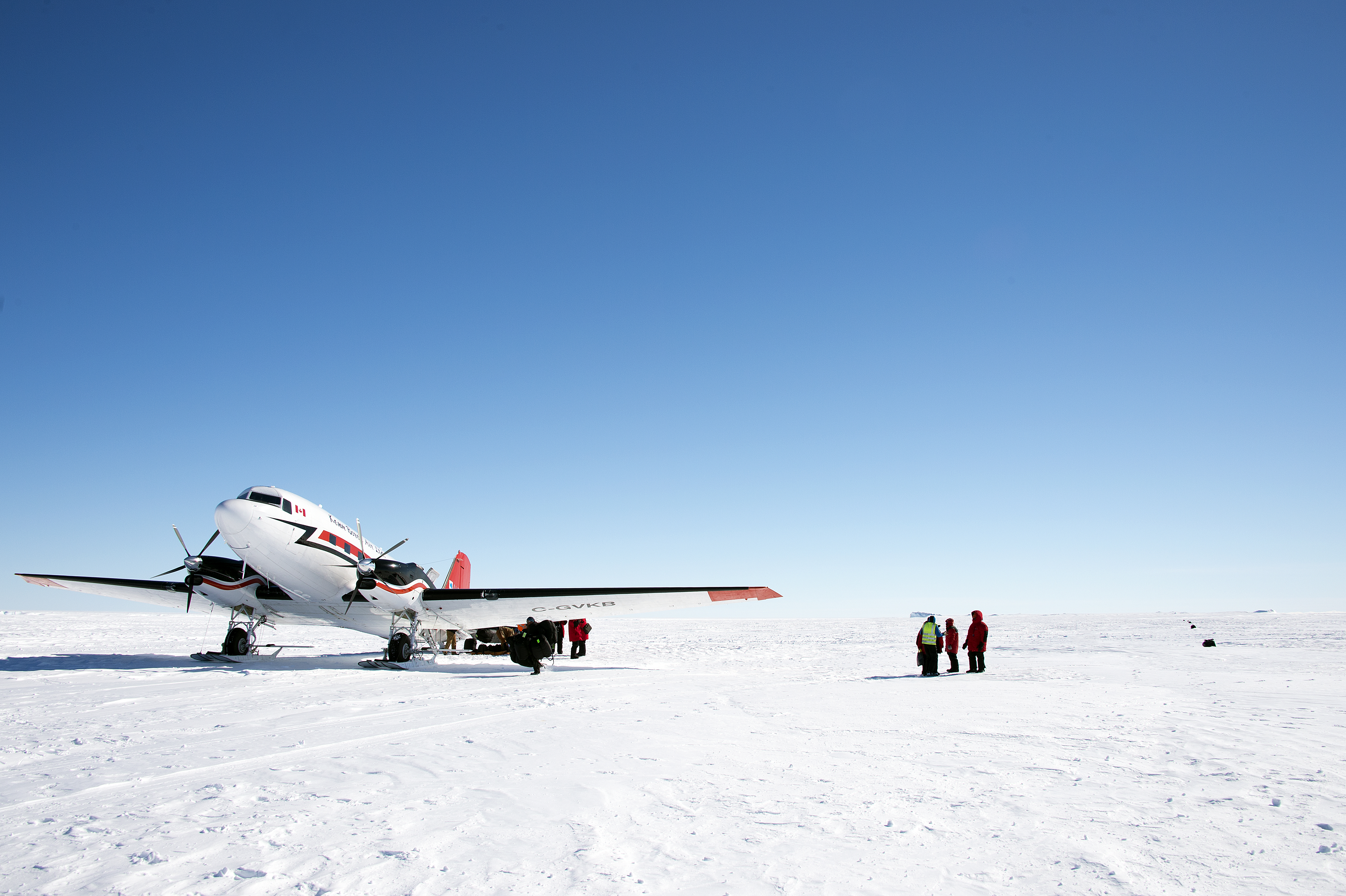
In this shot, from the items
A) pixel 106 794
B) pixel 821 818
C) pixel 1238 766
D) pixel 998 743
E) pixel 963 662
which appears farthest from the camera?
pixel 963 662

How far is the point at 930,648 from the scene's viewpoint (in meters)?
17.4

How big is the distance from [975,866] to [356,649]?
3284 cm

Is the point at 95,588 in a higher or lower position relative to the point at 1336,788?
Answer: higher

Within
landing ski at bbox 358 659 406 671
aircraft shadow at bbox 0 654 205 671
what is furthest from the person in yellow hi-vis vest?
aircraft shadow at bbox 0 654 205 671

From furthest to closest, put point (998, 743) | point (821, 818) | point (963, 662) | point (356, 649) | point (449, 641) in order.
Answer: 1. point (356, 649)
2. point (449, 641)
3. point (963, 662)
4. point (998, 743)
5. point (821, 818)

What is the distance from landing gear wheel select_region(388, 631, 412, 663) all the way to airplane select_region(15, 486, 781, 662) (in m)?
0.03

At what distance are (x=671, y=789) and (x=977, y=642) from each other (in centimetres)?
1448

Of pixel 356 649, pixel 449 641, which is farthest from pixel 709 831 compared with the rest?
pixel 356 649

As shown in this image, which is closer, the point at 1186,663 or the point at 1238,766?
the point at 1238,766

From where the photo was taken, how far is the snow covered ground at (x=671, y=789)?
4055 mm

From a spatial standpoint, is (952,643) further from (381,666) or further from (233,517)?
(233,517)

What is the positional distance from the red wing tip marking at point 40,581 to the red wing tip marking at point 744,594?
21962 mm

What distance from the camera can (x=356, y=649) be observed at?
105 feet

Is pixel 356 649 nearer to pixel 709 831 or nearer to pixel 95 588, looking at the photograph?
pixel 95 588
